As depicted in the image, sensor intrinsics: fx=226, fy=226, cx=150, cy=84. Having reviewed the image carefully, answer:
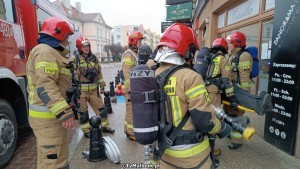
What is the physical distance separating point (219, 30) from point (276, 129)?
530 cm

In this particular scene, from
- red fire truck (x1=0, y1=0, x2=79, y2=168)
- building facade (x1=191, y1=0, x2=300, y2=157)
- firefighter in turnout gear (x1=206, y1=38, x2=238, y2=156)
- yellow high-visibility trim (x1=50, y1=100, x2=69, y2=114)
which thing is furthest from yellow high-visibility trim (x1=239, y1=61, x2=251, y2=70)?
red fire truck (x1=0, y1=0, x2=79, y2=168)

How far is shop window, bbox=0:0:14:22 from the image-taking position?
3864mm

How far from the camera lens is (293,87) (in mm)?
3713

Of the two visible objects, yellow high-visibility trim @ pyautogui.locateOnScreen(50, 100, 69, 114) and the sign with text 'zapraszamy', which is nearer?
yellow high-visibility trim @ pyautogui.locateOnScreen(50, 100, 69, 114)

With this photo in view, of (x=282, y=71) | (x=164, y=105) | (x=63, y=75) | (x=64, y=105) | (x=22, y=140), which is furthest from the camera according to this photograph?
(x=22, y=140)

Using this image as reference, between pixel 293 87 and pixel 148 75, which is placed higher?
pixel 148 75

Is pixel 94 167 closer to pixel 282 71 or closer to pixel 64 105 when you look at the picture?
pixel 64 105

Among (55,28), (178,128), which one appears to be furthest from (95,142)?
(178,128)

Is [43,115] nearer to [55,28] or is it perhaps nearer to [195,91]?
[55,28]

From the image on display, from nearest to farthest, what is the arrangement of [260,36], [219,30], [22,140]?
[22,140]
[260,36]
[219,30]

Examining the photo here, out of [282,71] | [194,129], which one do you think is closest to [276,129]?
[282,71]

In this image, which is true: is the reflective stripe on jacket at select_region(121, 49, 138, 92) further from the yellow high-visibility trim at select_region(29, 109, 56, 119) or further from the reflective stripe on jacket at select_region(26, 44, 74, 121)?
the yellow high-visibility trim at select_region(29, 109, 56, 119)

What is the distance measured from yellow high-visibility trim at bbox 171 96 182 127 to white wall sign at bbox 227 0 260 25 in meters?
4.79

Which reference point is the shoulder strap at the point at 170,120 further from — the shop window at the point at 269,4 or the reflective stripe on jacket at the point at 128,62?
the shop window at the point at 269,4
